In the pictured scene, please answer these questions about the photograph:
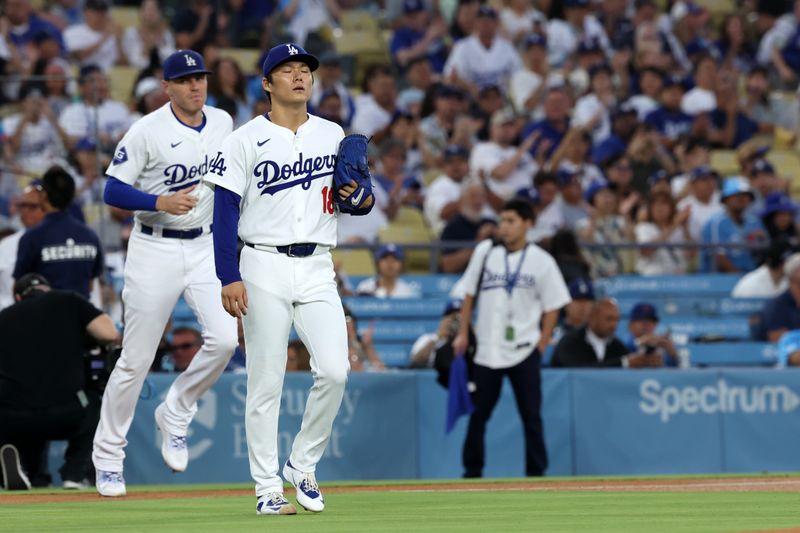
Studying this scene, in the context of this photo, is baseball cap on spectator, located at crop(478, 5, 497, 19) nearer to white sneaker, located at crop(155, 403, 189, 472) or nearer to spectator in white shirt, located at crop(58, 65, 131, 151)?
spectator in white shirt, located at crop(58, 65, 131, 151)

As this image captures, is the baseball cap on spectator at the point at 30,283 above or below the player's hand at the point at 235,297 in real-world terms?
above

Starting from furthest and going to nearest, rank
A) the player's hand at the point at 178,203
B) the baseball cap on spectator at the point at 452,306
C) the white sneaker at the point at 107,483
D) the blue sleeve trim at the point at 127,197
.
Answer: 1. the baseball cap on spectator at the point at 452,306
2. the white sneaker at the point at 107,483
3. the blue sleeve trim at the point at 127,197
4. the player's hand at the point at 178,203

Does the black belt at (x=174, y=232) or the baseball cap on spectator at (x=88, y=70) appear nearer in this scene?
the black belt at (x=174, y=232)

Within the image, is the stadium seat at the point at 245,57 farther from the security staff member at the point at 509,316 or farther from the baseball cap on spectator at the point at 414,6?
the security staff member at the point at 509,316

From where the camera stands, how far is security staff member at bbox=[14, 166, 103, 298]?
1127 cm

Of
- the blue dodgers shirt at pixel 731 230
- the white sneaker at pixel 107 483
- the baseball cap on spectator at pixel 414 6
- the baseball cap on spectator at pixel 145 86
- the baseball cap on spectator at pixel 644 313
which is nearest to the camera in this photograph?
the white sneaker at pixel 107 483

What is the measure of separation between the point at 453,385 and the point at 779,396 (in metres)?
3.01

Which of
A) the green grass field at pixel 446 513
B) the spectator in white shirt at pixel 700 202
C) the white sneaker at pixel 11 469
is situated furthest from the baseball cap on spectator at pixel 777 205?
the white sneaker at pixel 11 469

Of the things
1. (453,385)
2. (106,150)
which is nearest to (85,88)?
(106,150)

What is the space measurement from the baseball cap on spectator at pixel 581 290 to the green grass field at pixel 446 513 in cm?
444

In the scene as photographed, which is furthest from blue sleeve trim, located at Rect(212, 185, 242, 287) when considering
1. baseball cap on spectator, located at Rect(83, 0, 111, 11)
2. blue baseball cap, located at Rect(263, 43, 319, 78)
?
baseball cap on spectator, located at Rect(83, 0, 111, 11)

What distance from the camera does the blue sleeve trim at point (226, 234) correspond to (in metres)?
A: 7.40

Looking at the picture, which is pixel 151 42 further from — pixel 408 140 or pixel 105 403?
pixel 105 403

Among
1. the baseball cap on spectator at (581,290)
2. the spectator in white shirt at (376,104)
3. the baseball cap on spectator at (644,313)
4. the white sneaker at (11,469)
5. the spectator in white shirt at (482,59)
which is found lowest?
the white sneaker at (11,469)
